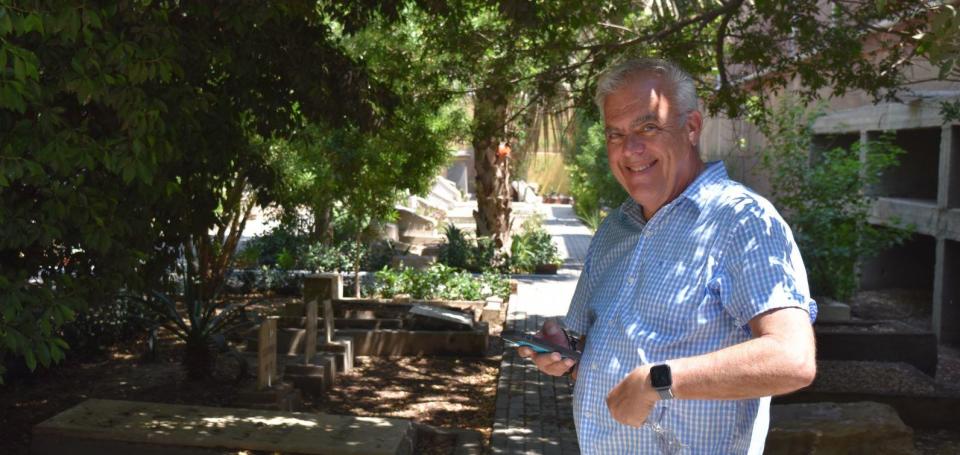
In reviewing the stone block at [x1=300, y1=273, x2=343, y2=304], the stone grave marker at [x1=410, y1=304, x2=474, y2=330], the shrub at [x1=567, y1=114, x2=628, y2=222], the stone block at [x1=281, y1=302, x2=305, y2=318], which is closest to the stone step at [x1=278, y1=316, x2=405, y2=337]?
the stone grave marker at [x1=410, y1=304, x2=474, y2=330]

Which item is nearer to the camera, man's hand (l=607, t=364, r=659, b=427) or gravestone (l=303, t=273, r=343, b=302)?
man's hand (l=607, t=364, r=659, b=427)

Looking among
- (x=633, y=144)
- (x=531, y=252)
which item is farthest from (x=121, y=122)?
(x=531, y=252)

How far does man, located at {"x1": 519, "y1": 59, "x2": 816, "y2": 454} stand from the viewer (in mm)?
2039

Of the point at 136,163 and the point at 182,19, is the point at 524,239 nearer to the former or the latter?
the point at 182,19

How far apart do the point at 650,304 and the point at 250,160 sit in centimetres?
641

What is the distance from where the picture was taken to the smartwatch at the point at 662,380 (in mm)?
2049

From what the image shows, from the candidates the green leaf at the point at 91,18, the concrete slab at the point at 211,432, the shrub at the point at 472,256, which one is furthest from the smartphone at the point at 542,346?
the shrub at the point at 472,256

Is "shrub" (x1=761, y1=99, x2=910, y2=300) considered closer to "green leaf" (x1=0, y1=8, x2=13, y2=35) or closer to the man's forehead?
"green leaf" (x1=0, y1=8, x2=13, y2=35)

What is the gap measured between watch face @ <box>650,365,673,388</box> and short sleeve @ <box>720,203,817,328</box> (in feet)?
0.74

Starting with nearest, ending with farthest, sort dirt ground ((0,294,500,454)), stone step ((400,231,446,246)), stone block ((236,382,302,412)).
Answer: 1. stone block ((236,382,302,412))
2. dirt ground ((0,294,500,454))
3. stone step ((400,231,446,246))

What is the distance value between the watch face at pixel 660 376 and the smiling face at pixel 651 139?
596 mm

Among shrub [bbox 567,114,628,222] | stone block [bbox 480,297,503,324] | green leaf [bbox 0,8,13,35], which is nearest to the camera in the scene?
green leaf [bbox 0,8,13,35]

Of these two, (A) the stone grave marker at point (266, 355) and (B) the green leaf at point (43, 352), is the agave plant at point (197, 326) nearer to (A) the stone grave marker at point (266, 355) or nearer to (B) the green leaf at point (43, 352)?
(A) the stone grave marker at point (266, 355)

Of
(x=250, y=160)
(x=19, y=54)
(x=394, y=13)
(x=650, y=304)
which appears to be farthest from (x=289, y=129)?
(x=650, y=304)
